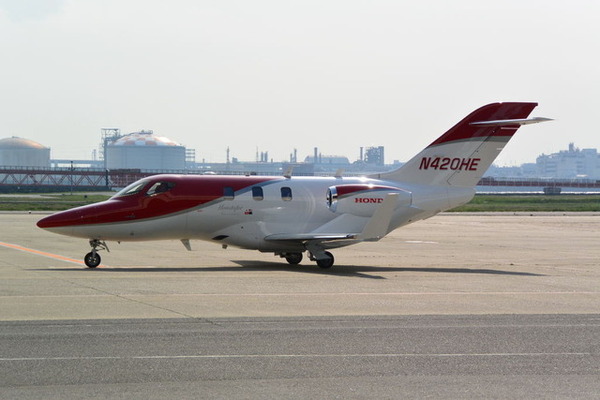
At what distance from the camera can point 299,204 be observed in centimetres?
2947

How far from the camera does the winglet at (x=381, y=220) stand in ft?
88.1

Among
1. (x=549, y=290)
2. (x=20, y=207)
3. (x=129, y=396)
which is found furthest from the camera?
(x=20, y=207)

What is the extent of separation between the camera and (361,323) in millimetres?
16125

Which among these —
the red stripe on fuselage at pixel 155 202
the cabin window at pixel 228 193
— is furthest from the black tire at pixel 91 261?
the cabin window at pixel 228 193

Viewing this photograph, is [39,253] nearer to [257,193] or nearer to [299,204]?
[257,193]

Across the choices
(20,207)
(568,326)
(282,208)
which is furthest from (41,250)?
(20,207)

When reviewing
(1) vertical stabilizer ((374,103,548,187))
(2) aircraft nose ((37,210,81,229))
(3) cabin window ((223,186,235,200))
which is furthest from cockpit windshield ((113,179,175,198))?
(1) vertical stabilizer ((374,103,548,187))

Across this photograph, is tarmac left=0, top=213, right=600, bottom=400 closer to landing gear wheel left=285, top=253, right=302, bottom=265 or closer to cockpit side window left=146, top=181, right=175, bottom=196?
landing gear wheel left=285, top=253, right=302, bottom=265

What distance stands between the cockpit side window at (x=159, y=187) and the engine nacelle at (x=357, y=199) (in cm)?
505

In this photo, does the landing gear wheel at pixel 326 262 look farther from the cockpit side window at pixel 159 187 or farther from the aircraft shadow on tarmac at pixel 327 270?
the cockpit side window at pixel 159 187

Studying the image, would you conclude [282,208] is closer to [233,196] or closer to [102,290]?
[233,196]

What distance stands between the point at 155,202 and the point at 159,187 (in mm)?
564

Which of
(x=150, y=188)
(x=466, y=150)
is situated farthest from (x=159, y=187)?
(x=466, y=150)

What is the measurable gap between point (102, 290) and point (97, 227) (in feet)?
22.2
